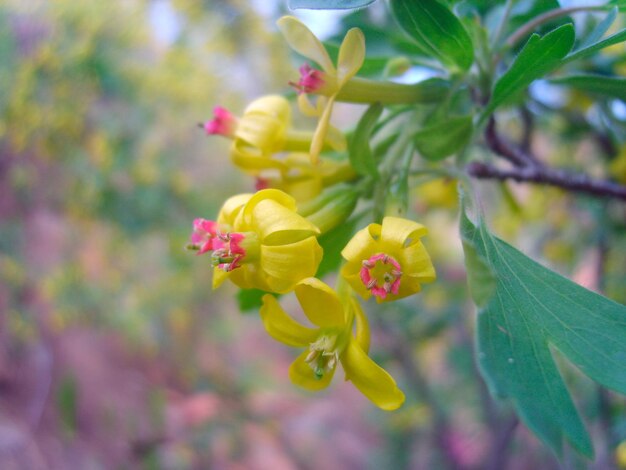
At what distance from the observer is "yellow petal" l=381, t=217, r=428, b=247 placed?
39 centimetres

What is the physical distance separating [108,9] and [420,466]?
251 cm

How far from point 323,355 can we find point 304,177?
187 millimetres

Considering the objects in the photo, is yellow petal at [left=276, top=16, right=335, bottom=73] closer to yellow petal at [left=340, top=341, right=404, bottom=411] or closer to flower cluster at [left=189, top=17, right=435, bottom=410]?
flower cluster at [left=189, top=17, right=435, bottom=410]

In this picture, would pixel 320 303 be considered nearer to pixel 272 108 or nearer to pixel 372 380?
pixel 372 380

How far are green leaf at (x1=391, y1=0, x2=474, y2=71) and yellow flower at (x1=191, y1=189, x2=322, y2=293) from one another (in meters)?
0.20

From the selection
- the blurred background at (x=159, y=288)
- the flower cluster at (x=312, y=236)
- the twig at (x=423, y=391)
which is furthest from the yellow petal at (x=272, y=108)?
the twig at (x=423, y=391)

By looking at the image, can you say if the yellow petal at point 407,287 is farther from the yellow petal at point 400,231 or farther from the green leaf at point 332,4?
the green leaf at point 332,4

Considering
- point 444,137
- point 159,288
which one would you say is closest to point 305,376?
point 444,137

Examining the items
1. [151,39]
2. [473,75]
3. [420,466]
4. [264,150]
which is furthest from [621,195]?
[151,39]

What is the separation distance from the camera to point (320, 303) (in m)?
0.41

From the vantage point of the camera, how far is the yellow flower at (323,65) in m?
0.43

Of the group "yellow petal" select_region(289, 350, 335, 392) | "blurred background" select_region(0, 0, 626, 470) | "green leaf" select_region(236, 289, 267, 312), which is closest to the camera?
"yellow petal" select_region(289, 350, 335, 392)

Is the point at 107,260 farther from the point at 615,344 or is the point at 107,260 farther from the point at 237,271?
the point at 615,344

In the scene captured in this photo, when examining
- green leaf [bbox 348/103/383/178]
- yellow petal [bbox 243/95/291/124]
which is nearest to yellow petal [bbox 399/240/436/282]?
green leaf [bbox 348/103/383/178]
